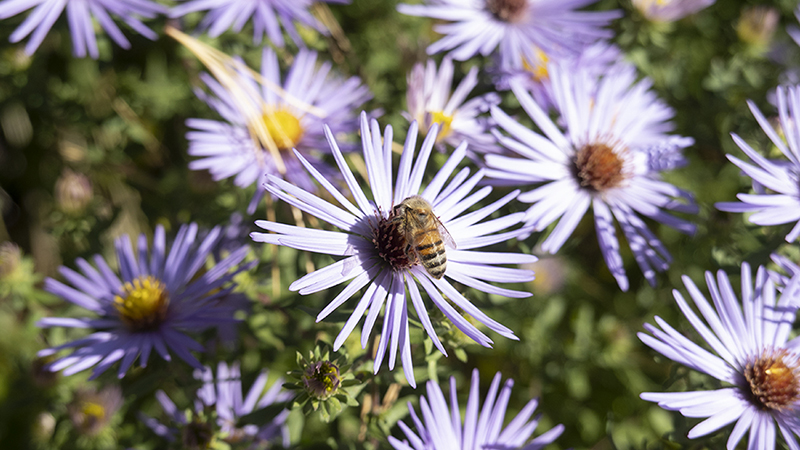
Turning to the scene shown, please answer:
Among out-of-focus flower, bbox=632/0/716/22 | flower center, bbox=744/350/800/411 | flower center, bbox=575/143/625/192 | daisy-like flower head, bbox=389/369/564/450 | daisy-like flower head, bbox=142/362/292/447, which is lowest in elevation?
flower center, bbox=744/350/800/411

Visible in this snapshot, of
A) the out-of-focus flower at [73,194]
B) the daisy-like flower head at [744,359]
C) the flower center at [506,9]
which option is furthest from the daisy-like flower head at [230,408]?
the flower center at [506,9]

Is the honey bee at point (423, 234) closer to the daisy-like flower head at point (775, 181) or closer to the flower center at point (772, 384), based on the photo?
the daisy-like flower head at point (775, 181)

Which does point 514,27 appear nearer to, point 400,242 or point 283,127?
point 283,127

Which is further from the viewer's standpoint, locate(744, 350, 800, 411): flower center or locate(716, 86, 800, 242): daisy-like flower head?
locate(716, 86, 800, 242): daisy-like flower head

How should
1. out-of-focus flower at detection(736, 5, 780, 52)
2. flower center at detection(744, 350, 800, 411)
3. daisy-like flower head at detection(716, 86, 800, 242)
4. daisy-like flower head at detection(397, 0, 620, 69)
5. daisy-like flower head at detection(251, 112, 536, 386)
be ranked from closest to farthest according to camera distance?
daisy-like flower head at detection(251, 112, 536, 386), flower center at detection(744, 350, 800, 411), daisy-like flower head at detection(716, 86, 800, 242), daisy-like flower head at detection(397, 0, 620, 69), out-of-focus flower at detection(736, 5, 780, 52)

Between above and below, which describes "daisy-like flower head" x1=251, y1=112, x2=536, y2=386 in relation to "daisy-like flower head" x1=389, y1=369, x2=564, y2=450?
above

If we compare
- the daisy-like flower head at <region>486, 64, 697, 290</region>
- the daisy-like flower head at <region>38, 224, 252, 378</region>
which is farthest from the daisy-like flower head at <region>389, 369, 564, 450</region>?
the daisy-like flower head at <region>38, 224, 252, 378</region>

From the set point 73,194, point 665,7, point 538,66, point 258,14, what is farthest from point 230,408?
point 665,7

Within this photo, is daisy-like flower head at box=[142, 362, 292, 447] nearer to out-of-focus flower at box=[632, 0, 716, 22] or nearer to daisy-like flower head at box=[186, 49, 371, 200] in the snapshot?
daisy-like flower head at box=[186, 49, 371, 200]
